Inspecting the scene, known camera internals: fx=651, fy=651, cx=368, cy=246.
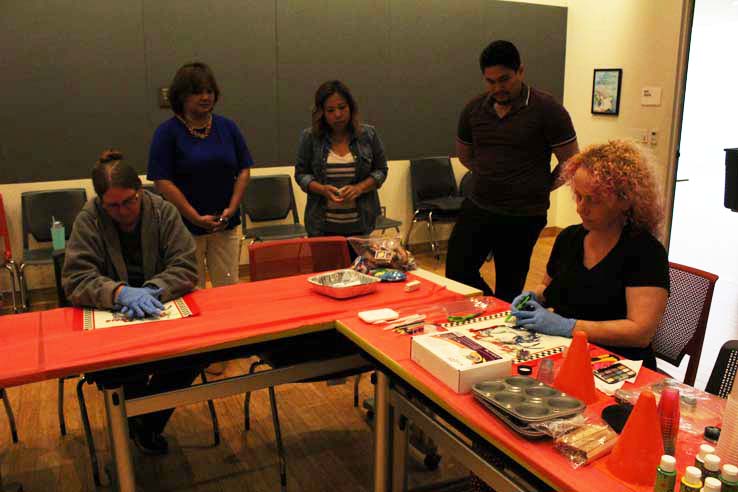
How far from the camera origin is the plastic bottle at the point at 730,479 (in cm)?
107

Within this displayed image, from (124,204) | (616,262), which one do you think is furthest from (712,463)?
(124,204)

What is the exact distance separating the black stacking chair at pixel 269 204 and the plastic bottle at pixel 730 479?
391 centimetres

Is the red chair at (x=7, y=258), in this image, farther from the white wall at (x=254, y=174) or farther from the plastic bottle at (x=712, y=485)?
the plastic bottle at (x=712, y=485)

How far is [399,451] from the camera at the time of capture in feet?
6.62

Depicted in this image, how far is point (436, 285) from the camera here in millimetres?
2510

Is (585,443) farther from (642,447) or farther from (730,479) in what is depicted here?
(730,479)

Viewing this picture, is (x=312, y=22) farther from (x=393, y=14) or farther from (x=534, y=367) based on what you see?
(x=534, y=367)

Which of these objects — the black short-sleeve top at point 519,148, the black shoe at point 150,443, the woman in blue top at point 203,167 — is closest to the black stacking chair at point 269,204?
the woman in blue top at point 203,167

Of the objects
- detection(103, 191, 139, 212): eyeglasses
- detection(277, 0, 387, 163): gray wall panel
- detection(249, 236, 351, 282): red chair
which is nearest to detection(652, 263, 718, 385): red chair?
detection(249, 236, 351, 282): red chair

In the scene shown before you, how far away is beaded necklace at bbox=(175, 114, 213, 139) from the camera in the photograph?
3225 mm

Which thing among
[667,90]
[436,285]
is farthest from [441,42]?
[436,285]

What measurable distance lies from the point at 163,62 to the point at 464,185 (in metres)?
2.78

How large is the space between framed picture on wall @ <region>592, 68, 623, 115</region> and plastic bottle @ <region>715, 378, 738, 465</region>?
513 centimetres

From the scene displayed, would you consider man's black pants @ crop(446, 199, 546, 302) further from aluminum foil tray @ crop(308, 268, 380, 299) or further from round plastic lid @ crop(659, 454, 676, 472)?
round plastic lid @ crop(659, 454, 676, 472)
